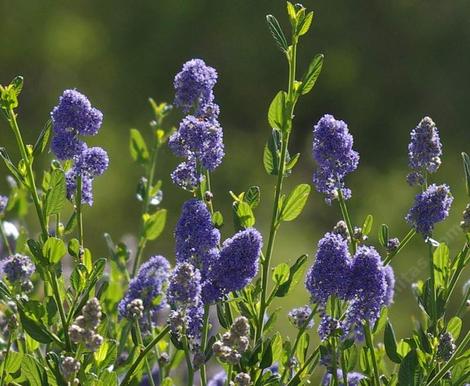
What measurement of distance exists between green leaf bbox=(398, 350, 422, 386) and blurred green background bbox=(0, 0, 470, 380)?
2753 millimetres

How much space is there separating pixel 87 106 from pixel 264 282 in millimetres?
185

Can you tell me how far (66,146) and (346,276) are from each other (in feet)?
0.75

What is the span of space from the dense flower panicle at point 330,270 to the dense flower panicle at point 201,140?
118 mm

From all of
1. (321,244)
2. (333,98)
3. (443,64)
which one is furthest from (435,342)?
(443,64)

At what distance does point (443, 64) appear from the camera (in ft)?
13.0

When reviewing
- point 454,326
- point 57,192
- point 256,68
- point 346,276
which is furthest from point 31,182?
point 256,68

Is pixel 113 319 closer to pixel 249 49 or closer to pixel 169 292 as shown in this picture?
pixel 169 292

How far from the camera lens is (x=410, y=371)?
0.72 meters

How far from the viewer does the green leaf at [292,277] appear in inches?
29.8

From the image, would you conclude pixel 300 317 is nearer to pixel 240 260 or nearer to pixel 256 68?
pixel 240 260

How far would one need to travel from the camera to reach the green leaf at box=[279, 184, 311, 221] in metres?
0.74

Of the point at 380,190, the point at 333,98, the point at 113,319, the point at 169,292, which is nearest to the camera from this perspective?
the point at 169,292

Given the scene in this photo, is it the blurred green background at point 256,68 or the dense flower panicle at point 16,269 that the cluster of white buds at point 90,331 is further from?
the blurred green background at point 256,68

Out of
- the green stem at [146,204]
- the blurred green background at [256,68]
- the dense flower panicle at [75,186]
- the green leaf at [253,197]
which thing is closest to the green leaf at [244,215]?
the green leaf at [253,197]
